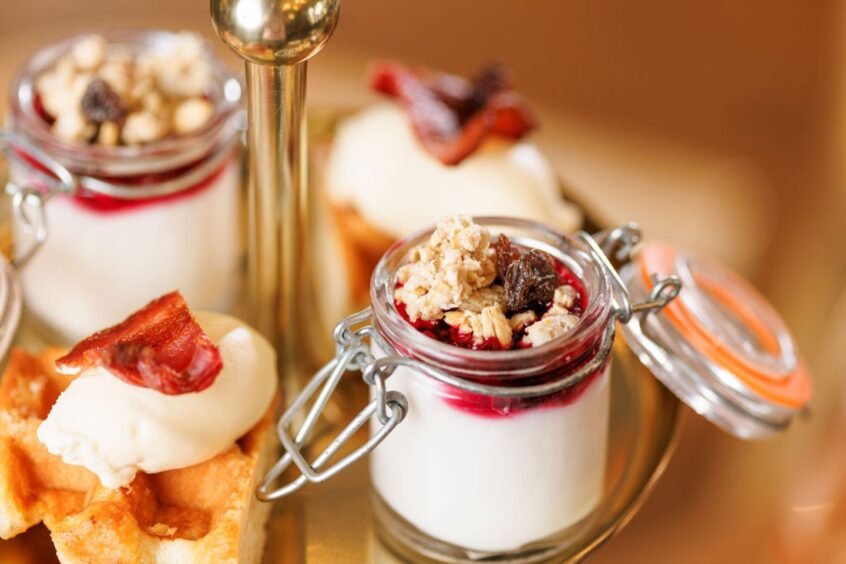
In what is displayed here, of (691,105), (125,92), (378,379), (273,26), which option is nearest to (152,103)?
(125,92)

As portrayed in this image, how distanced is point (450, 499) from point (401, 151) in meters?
0.39

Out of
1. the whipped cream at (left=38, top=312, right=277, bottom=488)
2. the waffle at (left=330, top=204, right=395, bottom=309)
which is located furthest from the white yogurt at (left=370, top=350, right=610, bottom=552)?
the waffle at (left=330, top=204, right=395, bottom=309)

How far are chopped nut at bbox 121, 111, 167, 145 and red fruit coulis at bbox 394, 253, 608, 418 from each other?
0.90 ft

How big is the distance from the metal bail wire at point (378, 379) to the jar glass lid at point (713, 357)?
0.03 m

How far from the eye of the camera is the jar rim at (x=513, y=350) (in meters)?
0.65

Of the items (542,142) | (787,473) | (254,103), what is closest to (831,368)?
(787,473)

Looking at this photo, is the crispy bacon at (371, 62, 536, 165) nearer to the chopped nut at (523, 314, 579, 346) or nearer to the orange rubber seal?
the orange rubber seal

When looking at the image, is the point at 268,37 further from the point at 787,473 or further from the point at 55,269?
the point at 787,473

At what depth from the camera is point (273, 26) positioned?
67 centimetres

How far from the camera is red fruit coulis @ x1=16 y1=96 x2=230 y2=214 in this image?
2.81ft

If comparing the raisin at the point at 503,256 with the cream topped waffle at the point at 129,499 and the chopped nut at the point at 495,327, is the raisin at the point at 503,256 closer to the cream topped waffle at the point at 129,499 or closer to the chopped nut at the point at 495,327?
the chopped nut at the point at 495,327

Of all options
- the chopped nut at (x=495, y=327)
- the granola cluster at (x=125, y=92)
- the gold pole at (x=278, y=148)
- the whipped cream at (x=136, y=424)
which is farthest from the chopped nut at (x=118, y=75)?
the chopped nut at (x=495, y=327)

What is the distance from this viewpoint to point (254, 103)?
736 millimetres

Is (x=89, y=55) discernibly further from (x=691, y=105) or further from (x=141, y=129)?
(x=691, y=105)
